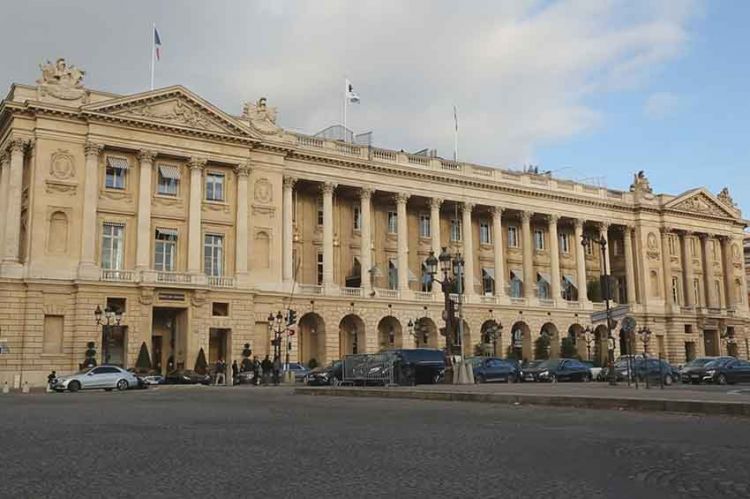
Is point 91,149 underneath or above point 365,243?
above

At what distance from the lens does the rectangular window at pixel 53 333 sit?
4652 cm

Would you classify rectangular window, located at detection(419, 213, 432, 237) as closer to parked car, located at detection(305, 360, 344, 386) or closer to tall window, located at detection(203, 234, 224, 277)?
tall window, located at detection(203, 234, 224, 277)

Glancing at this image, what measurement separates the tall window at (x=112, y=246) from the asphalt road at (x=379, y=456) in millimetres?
33699

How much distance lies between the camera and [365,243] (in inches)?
2391

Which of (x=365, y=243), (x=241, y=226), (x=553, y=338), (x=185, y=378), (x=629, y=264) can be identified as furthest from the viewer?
(x=629, y=264)

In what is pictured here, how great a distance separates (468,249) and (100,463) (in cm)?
5848

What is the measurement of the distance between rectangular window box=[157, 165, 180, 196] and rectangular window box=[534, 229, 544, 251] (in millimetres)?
35346

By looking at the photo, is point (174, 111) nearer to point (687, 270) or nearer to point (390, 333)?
point (390, 333)

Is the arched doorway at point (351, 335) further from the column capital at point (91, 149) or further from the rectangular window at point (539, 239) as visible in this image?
the rectangular window at point (539, 239)

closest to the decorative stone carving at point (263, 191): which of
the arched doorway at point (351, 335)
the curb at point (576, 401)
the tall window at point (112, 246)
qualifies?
the tall window at point (112, 246)

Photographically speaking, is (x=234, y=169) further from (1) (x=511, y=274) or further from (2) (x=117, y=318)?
(1) (x=511, y=274)

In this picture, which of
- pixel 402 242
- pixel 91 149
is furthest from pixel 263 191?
pixel 402 242

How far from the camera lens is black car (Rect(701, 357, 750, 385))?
128 ft

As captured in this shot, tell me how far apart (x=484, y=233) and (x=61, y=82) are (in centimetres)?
3759
